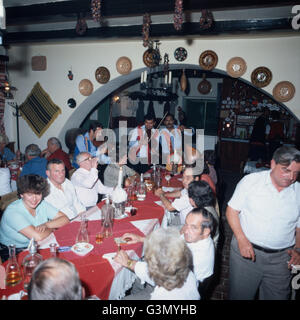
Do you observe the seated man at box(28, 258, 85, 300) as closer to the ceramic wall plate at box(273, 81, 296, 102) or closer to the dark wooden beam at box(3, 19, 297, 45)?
the dark wooden beam at box(3, 19, 297, 45)

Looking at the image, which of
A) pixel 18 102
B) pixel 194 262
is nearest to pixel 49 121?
pixel 18 102

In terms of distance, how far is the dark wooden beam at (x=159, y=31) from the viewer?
3846mm

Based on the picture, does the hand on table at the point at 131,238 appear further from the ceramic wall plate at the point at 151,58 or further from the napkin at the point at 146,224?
the ceramic wall plate at the point at 151,58

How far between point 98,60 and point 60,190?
151 inches

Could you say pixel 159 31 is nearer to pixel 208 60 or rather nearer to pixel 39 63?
pixel 208 60

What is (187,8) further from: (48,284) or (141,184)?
(48,284)

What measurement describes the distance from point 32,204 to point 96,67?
14.2 ft

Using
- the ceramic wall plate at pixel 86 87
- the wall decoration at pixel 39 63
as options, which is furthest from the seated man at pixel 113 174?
the wall decoration at pixel 39 63

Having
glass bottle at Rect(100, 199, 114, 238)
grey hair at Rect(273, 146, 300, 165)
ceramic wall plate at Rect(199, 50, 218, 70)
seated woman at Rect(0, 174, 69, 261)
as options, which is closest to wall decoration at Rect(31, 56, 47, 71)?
ceramic wall plate at Rect(199, 50, 218, 70)

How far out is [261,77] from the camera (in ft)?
15.0

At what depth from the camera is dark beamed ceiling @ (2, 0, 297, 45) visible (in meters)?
3.13

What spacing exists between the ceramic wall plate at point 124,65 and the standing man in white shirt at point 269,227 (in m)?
4.05

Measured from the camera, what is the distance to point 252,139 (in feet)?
24.0

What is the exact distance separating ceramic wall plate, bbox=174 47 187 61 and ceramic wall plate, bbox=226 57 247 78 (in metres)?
0.88
